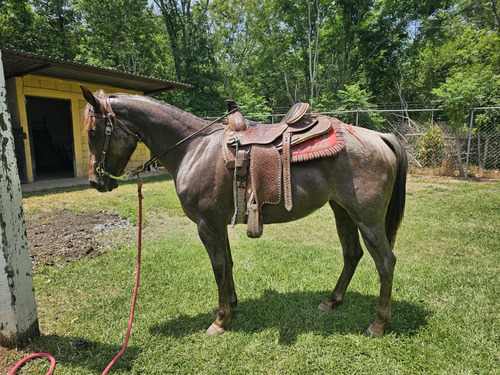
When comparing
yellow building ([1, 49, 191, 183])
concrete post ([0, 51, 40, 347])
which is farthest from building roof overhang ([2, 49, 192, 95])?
concrete post ([0, 51, 40, 347])

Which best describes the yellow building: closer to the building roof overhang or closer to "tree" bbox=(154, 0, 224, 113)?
the building roof overhang

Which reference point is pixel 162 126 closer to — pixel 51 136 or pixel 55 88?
pixel 55 88

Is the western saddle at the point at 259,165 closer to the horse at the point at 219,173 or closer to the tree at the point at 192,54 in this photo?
the horse at the point at 219,173

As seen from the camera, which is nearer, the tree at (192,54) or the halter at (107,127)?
the halter at (107,127)

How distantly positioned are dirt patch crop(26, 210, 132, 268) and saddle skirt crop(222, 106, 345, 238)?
9.34 feet

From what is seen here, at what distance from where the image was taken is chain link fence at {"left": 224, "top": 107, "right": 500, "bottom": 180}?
9.23m

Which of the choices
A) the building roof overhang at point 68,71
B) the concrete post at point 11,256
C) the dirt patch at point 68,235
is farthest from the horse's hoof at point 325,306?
the building roof overhang at point 68,71

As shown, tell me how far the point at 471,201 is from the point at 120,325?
7.45 meters

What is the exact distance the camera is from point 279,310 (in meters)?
2.63

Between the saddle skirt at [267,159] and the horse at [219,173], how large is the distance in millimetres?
83

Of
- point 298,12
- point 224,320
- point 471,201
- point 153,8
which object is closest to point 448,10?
point 298,12

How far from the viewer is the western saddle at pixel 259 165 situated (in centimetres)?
217

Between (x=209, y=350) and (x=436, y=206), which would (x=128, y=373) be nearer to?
(x=209, y=350)

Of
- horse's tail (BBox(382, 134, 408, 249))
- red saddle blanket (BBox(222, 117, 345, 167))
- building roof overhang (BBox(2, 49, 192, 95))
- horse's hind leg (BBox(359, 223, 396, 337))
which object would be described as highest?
building roof overhang (BBox(2, 49, 192, 95))
